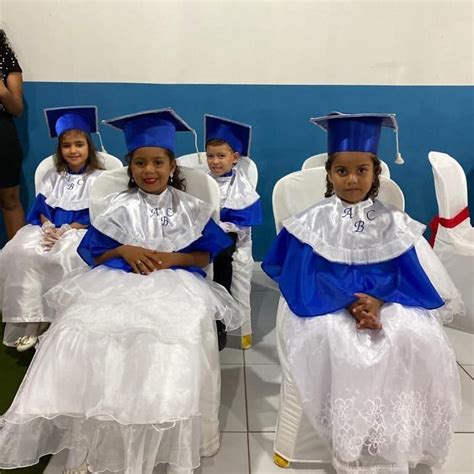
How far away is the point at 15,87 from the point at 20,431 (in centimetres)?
197

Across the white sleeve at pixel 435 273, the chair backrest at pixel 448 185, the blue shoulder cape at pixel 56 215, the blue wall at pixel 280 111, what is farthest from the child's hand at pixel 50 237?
the chair backrest at pixel 448 185

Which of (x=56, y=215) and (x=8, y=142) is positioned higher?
(x=8, y=142)

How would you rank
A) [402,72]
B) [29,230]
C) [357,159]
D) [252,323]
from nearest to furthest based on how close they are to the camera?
[357,159], [29,230], [252,323], [402,72]

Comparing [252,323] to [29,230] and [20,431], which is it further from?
[20,431]

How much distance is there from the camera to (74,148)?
2.18m

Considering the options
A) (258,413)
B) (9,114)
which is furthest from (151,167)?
(9,114)

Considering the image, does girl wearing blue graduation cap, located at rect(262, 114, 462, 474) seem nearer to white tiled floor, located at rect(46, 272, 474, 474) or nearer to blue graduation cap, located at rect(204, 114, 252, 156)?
white tiled floor, located at rect(46, 272, 474, 474)

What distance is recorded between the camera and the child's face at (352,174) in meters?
1.49

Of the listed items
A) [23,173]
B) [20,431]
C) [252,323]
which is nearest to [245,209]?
[252,323]

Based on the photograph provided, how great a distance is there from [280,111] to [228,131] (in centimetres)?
69

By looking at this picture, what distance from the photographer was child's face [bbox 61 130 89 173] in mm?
2166

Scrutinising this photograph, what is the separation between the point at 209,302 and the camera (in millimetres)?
1540

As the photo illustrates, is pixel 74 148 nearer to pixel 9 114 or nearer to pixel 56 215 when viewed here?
pixel 56 215

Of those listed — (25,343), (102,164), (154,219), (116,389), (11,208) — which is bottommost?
(25,343)
